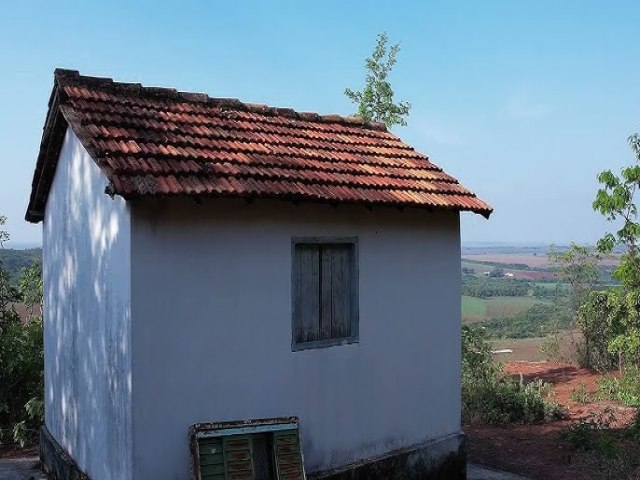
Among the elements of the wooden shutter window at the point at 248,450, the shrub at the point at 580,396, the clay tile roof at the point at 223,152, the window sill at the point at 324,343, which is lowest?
the shrub at the point at 580,396

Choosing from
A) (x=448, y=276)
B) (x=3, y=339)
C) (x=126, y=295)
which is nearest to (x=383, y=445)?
(x=448, y=276)

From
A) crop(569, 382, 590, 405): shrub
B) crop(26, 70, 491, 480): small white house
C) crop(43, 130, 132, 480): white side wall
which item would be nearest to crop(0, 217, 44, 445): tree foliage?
crop(26, 70, 491, 480): small white house

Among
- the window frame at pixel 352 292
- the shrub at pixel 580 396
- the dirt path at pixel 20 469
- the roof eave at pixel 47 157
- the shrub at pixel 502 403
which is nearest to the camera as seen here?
the window frame at pixel 352 292

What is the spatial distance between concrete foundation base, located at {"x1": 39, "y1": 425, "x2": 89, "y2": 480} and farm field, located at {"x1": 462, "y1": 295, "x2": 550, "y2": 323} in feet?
122

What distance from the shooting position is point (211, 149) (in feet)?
21.7

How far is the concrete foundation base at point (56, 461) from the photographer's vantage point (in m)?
6.97

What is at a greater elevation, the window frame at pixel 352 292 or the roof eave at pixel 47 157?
the roof eave at pixel 47 157

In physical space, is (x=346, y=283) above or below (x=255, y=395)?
above

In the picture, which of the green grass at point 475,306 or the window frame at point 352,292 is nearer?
the window frame at point 352,292

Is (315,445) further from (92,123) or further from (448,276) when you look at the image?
(92,123)

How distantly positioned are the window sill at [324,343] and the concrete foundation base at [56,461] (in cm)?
267

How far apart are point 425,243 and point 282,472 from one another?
3.46 meters

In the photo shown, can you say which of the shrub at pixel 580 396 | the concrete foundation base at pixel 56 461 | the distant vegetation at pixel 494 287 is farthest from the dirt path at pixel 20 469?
the distant vegetation at pixel 494 287

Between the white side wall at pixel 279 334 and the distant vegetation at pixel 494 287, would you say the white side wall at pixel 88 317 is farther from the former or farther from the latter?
the distant vegetation at pixel 494 287
